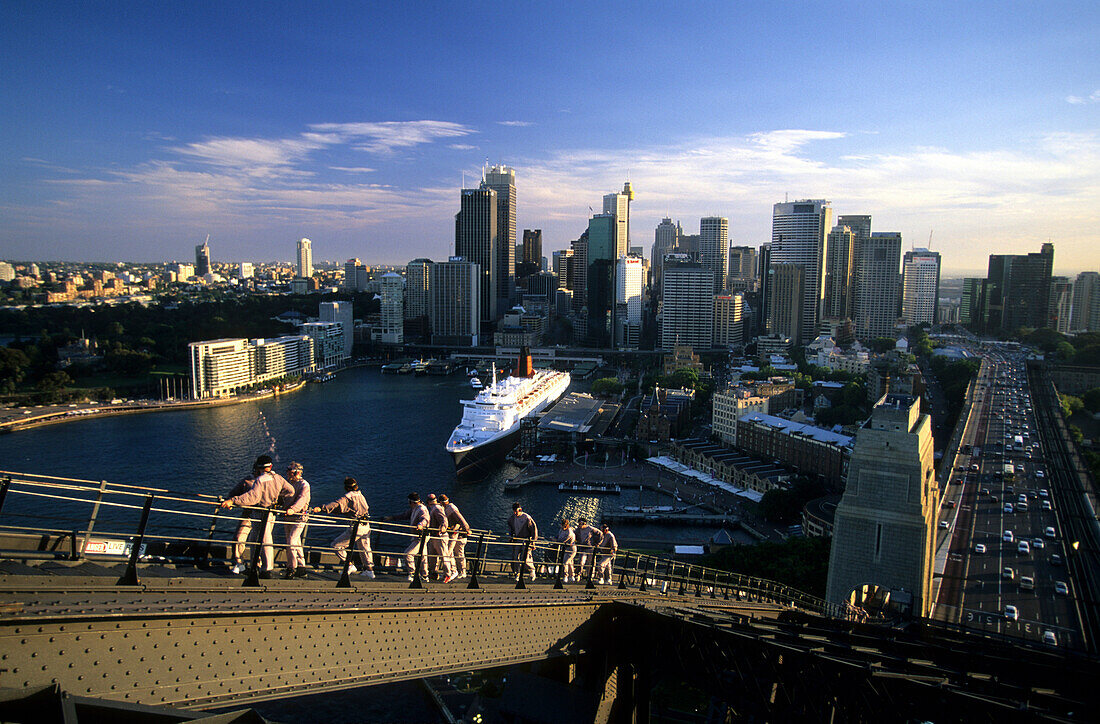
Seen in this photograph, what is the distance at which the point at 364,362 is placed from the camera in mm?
49406

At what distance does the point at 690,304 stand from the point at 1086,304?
108 feet

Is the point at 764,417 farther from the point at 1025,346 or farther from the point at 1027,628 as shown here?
the point at 1025,346

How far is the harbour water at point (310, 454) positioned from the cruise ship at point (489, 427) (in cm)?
51

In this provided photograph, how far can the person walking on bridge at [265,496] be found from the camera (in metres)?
2.93

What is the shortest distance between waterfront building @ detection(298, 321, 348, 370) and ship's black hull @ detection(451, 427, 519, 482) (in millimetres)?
25458

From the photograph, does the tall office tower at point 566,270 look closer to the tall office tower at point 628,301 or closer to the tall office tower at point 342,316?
the tall office tower at point 628,301

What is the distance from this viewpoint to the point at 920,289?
71.1 meters

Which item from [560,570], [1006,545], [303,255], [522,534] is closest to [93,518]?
[522,534]

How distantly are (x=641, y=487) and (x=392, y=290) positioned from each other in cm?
3770

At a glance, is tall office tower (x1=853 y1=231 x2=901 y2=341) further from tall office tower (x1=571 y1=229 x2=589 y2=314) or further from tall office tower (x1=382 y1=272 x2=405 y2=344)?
tall office tower (x1=382 y1=272 x2=405 y2=344)

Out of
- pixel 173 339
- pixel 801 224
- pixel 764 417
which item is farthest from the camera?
pixel 801 224

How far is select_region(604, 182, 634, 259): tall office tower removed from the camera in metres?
75.7

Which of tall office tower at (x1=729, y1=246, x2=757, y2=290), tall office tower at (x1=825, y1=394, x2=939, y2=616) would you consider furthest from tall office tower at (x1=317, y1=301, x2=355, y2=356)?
tall office tower at (x1=729, y1=246, x2=757, y2=290)

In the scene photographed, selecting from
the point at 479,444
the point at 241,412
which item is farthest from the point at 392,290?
the point at 479,444
